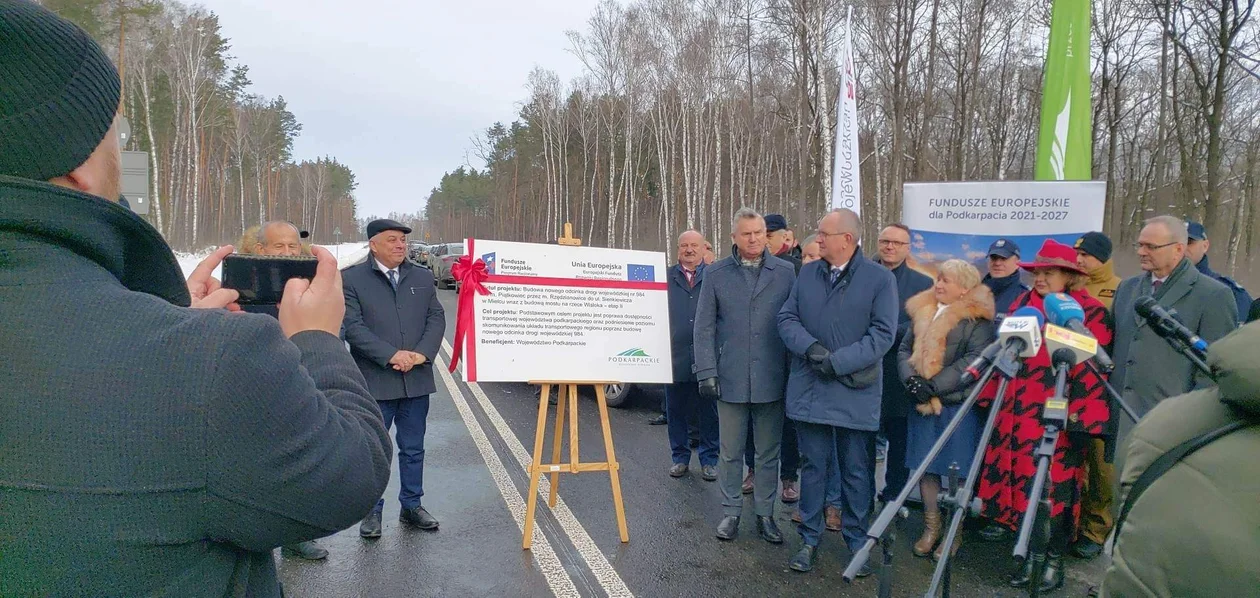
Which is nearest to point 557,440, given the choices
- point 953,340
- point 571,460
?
point 571,460

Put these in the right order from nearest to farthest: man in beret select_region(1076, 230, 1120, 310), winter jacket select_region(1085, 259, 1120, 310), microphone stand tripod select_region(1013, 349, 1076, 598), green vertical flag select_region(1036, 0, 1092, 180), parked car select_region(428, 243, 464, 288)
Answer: microphone stand tripod select_region(1013, 349, 1076, 598), man in beret select_region(1076, 230, 1120, 310), winter jacket select_region(1085, 259, 1120, 310), green vertical flag select_region(1036, 0, 1092, 180), parked car select_region(428, 243, 464, 288)

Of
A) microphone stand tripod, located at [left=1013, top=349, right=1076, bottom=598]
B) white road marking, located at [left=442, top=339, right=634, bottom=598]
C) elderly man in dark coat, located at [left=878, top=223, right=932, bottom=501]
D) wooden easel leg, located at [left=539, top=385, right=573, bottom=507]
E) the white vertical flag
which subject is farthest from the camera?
the white vertical flag

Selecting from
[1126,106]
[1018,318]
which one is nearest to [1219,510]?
[1018,318]

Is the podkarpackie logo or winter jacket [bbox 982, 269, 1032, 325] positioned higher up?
winter jacket [bbox 982, 269, 1032, 325]

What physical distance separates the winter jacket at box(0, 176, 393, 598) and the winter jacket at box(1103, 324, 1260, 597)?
154 cm

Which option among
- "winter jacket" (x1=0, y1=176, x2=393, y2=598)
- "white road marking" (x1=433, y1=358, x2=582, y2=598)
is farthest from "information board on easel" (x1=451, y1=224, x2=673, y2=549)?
"winter jacket" (x1=0, y1=176, x2=393, y2=598)

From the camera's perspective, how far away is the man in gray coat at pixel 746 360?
188 inches

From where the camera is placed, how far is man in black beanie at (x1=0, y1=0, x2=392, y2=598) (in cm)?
99

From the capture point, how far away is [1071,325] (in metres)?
2.67

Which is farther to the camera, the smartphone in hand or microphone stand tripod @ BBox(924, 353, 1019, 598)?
microphone stand tripod @ BBox(924, 353, 1019, 598)

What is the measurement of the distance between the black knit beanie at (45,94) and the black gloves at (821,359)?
151 inches

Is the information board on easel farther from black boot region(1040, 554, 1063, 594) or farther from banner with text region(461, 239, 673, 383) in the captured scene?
black boot region(1040, 554, 1063, 594)

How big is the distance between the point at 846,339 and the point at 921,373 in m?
0.59

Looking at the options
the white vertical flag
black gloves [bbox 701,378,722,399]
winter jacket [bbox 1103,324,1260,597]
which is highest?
the white vertical flag
